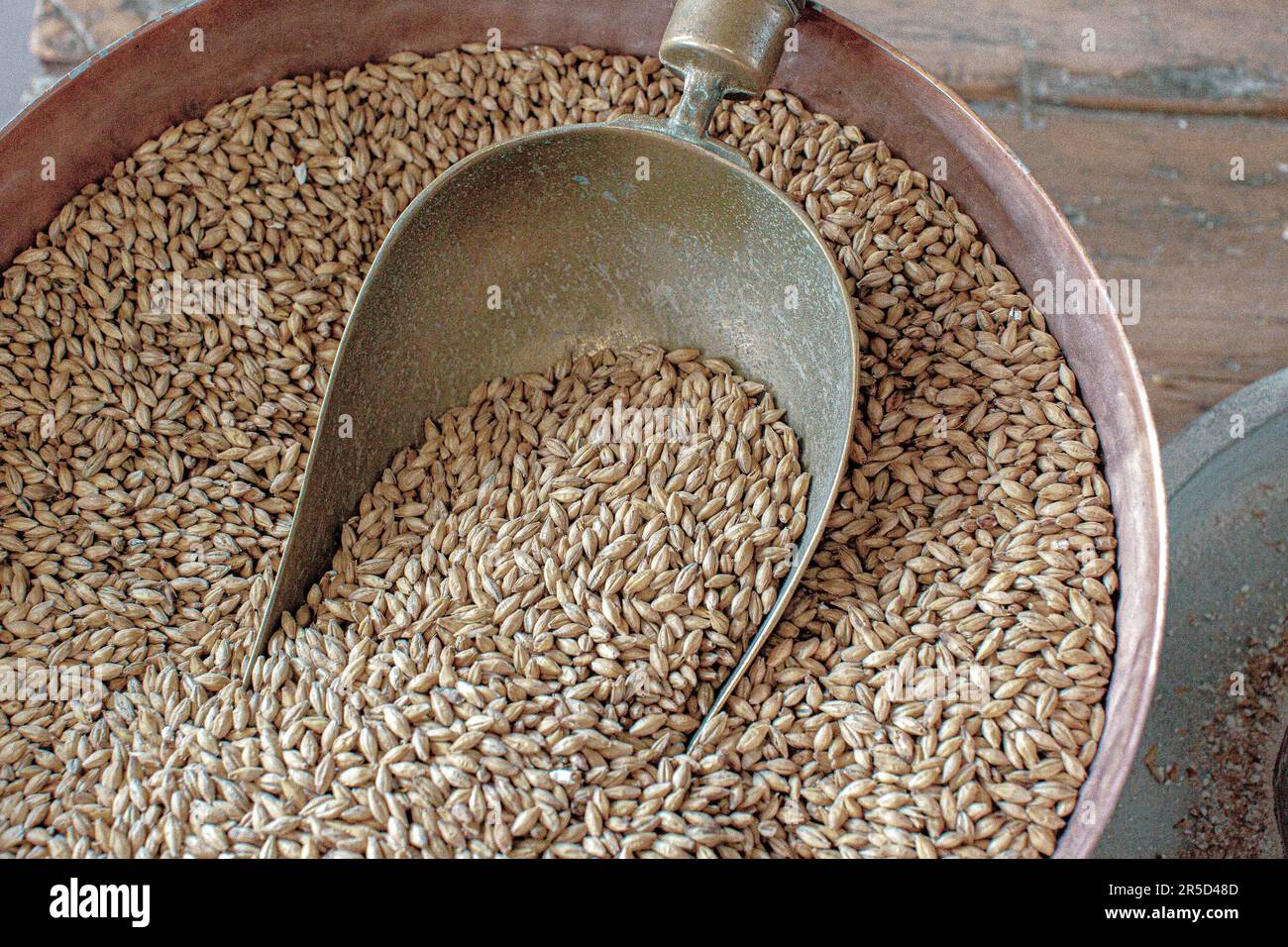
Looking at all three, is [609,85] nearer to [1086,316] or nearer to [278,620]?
[1086,316]

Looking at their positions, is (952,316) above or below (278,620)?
above

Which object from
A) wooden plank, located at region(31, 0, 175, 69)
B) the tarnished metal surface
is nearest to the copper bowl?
the tarnished metal surface

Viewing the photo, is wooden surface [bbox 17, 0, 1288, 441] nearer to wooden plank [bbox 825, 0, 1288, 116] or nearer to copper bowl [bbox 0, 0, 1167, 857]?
wooden plank [bbox 825, 0, 1288, 116]

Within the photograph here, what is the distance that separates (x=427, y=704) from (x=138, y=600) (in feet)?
1.26

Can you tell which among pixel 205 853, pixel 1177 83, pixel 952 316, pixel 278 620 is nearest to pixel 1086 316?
pixel 952 316

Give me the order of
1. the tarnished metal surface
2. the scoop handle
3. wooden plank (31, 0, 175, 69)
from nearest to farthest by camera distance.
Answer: the scoop handle
the tarnished metal surface
wooden plank (31, 0, 175, 69)

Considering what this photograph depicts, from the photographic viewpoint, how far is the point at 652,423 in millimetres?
1338

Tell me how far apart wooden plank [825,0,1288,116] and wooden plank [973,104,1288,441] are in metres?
0.04

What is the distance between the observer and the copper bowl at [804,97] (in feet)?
3.77

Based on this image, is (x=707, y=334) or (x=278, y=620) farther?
(x=707, y=334)

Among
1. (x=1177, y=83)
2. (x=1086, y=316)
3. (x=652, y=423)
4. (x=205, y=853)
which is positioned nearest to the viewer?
(x=205, y=853)

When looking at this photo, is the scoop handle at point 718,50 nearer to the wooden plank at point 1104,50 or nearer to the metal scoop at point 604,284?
the metal scoop at point 604,284

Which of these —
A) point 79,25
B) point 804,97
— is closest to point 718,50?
point 804,97

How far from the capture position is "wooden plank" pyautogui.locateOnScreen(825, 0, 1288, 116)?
69.4 inches
